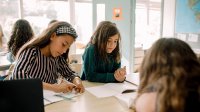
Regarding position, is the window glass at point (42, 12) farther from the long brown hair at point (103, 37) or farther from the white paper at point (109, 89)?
the white paper at point (109, 89)

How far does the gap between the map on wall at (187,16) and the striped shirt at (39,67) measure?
2170 mm

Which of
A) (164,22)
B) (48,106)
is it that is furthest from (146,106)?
(164,22)

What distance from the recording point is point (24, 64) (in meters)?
1.64

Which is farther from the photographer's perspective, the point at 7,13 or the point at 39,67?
the point at 7,13

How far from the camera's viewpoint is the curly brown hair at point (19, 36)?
2885mm

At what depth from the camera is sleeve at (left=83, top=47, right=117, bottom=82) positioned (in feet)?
6.52

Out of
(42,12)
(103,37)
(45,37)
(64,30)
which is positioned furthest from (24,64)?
(42,12)

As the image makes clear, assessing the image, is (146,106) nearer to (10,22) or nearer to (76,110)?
(76,110)

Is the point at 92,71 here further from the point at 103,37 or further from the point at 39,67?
the point at 39,67

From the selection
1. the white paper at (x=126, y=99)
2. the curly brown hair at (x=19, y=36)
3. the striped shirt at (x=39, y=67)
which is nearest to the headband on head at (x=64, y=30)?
the striped shirt at (x=39, y=67)

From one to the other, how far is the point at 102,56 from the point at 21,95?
1151mm

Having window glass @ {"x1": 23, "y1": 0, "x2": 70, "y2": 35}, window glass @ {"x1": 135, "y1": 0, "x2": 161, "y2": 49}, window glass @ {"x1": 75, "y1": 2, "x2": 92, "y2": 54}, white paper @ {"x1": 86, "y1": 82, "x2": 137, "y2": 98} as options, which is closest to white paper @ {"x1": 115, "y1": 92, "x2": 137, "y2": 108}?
white paper @ {"x1": 86, "y1": 82, "x2": 137, "y2": 98}

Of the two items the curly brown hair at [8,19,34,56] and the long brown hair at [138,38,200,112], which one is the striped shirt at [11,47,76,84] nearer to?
A: the long brown hair at [138,38,200,112]

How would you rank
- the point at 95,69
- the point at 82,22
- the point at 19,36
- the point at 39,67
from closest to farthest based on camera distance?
1. the point at 39,67
2. the point at 95,69
3. the point at 19,36
4. the point at 82,22
